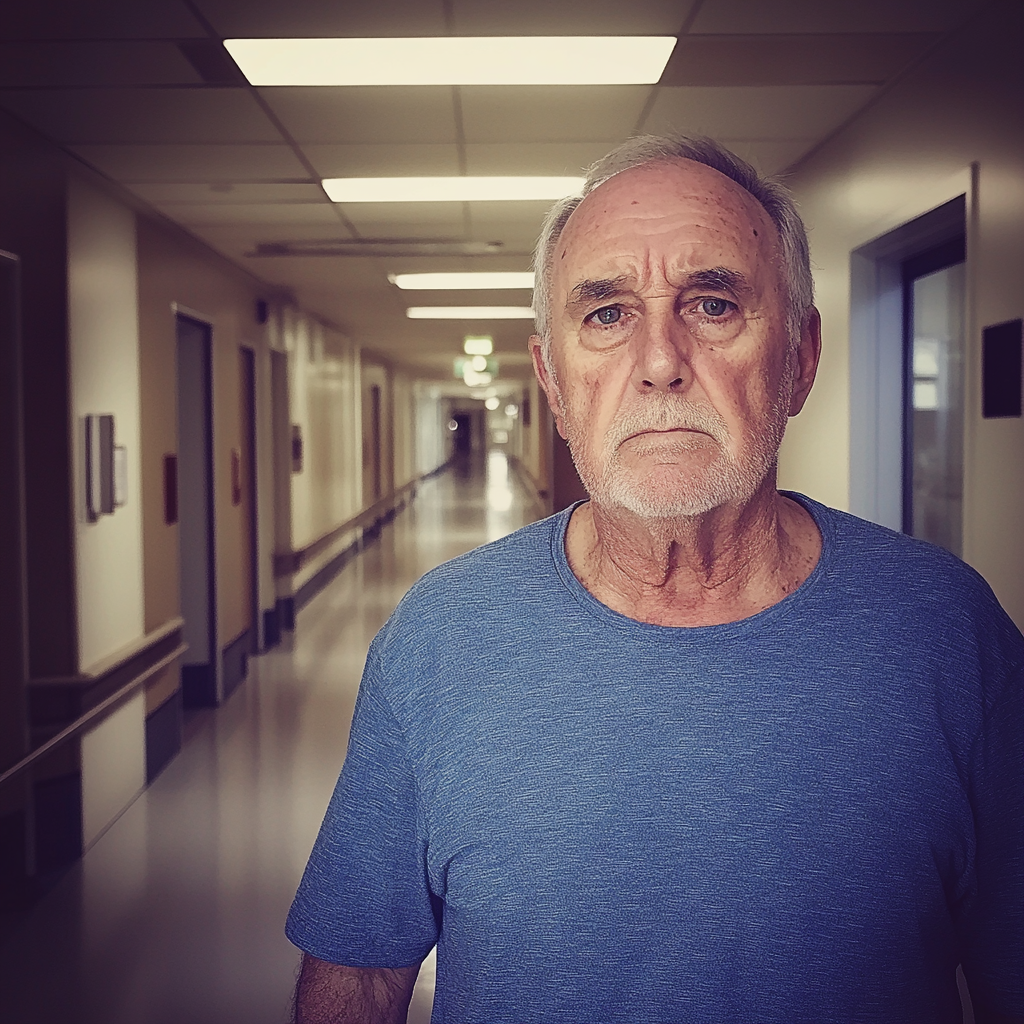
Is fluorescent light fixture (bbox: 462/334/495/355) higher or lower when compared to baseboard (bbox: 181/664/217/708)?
higher

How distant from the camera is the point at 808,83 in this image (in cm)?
336

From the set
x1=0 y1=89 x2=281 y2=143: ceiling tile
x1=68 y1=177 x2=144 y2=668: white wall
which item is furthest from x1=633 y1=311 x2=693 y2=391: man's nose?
x1=68 y1=177 x2=144 y2=668: white wall

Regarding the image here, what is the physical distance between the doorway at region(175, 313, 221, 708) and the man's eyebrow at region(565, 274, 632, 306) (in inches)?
217

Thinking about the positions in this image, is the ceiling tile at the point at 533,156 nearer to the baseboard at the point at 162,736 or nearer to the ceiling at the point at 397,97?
the ceiling at the point at 397,97

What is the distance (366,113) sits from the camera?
11.8 feet

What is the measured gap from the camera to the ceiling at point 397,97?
275 cm

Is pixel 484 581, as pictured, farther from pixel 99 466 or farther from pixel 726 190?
pixel 99 466

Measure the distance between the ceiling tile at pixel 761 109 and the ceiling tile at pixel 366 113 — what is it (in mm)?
782

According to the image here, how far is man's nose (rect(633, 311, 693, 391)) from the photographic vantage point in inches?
41.9

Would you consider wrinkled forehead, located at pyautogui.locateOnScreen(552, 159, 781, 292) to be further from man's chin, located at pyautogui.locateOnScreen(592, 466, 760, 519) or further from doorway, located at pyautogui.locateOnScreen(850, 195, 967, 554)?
doorway, located at pyautogui.locateOnScreen(850, 195, 967, 554)

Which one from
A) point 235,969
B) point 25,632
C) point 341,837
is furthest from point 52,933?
point 341,837

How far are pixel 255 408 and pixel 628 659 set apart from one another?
7.00m

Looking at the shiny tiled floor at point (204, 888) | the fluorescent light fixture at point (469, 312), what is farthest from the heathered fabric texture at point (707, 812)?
the fluorescent light fixture at point (469, 312)

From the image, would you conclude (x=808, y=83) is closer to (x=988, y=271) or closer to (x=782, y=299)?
(x=988, y=271)
